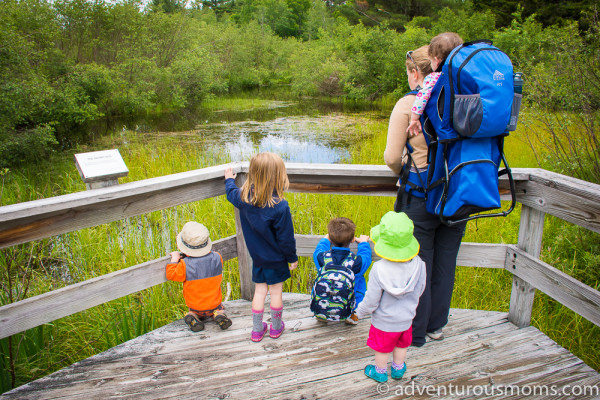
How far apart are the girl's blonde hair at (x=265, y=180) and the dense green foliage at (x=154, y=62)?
4218 millimetres

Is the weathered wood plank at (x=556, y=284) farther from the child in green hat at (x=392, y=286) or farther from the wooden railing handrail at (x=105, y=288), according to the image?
the child in green hat at (x=392, y=286)

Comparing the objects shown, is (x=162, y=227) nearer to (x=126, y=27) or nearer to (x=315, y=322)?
(x=315, y=322)

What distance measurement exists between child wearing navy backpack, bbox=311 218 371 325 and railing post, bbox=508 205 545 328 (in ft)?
2.88

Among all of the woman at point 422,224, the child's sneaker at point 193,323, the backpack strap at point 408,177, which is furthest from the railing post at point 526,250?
the child's sneaker at point 193,323

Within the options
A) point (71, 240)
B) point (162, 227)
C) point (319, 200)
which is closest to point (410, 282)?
point (319, 200)

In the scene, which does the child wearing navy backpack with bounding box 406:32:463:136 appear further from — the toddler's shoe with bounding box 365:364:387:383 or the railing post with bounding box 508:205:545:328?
the toddler's shoe with bounding box 365:364:387:383

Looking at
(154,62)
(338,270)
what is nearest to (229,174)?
(338,270)

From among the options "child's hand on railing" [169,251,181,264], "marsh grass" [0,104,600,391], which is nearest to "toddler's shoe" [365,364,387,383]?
"child's hand on railing" [169,251,181,264]

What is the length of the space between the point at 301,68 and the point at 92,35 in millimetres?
12403

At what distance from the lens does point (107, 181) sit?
79.4 inches

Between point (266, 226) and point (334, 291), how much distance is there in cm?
54

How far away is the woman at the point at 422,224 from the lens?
1911 millimetres

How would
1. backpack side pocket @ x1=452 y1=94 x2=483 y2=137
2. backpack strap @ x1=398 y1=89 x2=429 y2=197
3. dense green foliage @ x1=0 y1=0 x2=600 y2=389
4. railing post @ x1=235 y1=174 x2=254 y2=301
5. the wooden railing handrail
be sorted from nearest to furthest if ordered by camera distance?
backpack side pocket @ x1=452 y1=94 x2=483 y2=137
the wooden railing handrail
backpack strap @ x1=398 y1=89 x2=429 y2=197
railing post @ x1=235 y1=174 x2=254 y2=301
dense green foliage @ x1=0 y1=0 x2=600 y2=389

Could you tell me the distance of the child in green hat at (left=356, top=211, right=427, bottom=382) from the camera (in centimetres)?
175
